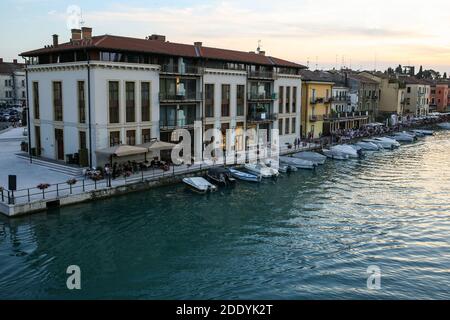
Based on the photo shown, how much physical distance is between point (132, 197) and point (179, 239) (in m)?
9.56

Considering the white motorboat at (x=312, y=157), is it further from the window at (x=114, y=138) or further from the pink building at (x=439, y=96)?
the pink building at (x=439, y=96)

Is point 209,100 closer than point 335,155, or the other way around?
point 209,100

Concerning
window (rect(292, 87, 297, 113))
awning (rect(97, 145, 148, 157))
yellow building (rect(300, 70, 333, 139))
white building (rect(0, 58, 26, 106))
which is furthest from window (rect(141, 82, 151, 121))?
white building (rect(0, 58, 26, 106))

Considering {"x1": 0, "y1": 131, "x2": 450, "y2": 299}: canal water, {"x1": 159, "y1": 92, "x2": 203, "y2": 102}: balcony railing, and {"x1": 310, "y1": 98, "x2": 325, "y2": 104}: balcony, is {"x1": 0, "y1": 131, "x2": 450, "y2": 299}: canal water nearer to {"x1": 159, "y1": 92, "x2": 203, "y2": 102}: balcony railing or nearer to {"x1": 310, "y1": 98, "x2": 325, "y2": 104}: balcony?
{"x1": 159, "y1": 92, "x2": 203, "y2": 102}: balcony railing

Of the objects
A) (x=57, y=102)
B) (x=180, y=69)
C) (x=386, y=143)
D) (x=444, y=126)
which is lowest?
(x=386, y=143)

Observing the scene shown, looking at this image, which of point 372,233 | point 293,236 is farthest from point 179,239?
point 372,233

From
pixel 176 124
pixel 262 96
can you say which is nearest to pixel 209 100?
pixel 176 124

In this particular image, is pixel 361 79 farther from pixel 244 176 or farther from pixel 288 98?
pixel 244 176

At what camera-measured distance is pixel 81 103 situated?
37250 millimetres

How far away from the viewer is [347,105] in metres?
81.3

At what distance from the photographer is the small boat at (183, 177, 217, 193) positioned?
1398 inches

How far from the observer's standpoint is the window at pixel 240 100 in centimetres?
5094

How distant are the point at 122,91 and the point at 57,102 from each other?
21.8 feet

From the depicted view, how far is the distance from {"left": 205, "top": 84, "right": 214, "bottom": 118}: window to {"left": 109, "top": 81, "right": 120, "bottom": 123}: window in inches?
447
